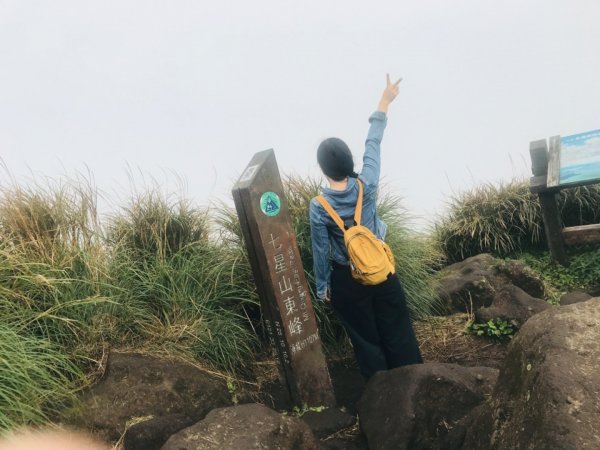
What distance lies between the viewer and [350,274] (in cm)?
417

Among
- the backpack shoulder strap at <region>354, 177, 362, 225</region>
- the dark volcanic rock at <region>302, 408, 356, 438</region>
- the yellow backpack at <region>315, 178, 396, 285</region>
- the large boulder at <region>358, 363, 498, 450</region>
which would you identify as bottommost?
the dark volcanic rock at <region>302, 408, 356, 438</region>

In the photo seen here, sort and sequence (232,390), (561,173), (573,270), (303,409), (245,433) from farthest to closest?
(573,270)
(561,173)
(232,390)
(303,409)
(245,433)

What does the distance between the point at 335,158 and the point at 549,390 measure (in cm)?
219

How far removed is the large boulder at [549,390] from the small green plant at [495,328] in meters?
3.22

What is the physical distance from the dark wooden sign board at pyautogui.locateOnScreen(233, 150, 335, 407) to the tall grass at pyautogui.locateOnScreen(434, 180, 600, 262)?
15.7 feet

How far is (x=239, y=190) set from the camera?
13.3 feet

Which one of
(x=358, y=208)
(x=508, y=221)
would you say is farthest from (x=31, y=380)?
(x=508, y=221)

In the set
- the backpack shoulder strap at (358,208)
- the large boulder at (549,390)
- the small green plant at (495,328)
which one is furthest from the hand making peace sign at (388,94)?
the small green plant at (495,328)

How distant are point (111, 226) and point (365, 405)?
123 inches

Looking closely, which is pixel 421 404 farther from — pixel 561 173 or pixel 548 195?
pixel 548 195

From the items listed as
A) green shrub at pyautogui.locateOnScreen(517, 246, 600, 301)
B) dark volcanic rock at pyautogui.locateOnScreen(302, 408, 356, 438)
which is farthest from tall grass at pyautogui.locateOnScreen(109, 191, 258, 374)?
green shrub at pyautogui.locateOnScreen(517, 246, 600, 301)

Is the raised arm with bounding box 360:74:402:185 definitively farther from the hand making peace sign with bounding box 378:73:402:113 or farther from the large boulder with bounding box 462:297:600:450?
the large boulder with bounding box 462:297:600:450

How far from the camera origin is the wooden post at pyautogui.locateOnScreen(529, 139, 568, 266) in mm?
7441

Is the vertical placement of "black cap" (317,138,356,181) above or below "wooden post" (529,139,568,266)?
above
